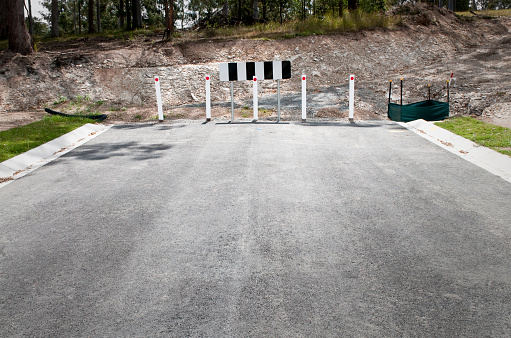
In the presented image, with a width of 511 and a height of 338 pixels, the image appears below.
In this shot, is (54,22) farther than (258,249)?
Yes

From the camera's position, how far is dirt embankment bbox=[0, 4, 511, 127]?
18328mm

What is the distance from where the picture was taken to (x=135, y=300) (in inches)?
154

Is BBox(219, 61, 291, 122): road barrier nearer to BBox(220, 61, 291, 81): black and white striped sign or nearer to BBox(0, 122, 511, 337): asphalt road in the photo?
BBox(220, 61, 291, 81): black and white striped sign

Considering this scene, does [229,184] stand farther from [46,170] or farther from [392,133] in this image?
[392,133]

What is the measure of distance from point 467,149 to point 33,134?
10733mm

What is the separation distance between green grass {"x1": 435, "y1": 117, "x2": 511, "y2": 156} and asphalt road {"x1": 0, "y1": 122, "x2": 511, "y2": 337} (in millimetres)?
1466

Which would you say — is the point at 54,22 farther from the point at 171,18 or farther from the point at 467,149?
the point at 467,149

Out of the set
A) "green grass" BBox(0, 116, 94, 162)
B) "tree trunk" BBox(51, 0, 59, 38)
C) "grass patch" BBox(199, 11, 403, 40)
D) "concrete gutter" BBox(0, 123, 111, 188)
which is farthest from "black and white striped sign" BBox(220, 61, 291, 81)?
"tree trunk" BBox(51, 0, 59, 38)

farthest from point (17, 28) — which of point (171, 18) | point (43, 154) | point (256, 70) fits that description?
point (43, 154)

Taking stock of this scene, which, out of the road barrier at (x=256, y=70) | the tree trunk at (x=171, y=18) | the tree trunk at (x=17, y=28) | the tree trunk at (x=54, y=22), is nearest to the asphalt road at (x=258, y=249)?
the road barrier at (x=256, y=70)

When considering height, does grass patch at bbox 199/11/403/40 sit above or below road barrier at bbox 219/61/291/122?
above

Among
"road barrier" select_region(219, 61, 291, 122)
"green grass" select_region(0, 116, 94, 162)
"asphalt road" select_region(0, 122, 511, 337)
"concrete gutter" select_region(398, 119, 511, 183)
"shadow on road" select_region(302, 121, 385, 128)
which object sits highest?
"road barrier" select_region(219, 61, 291, 122)

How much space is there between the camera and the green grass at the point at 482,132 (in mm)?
9883

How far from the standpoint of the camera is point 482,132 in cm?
1167
